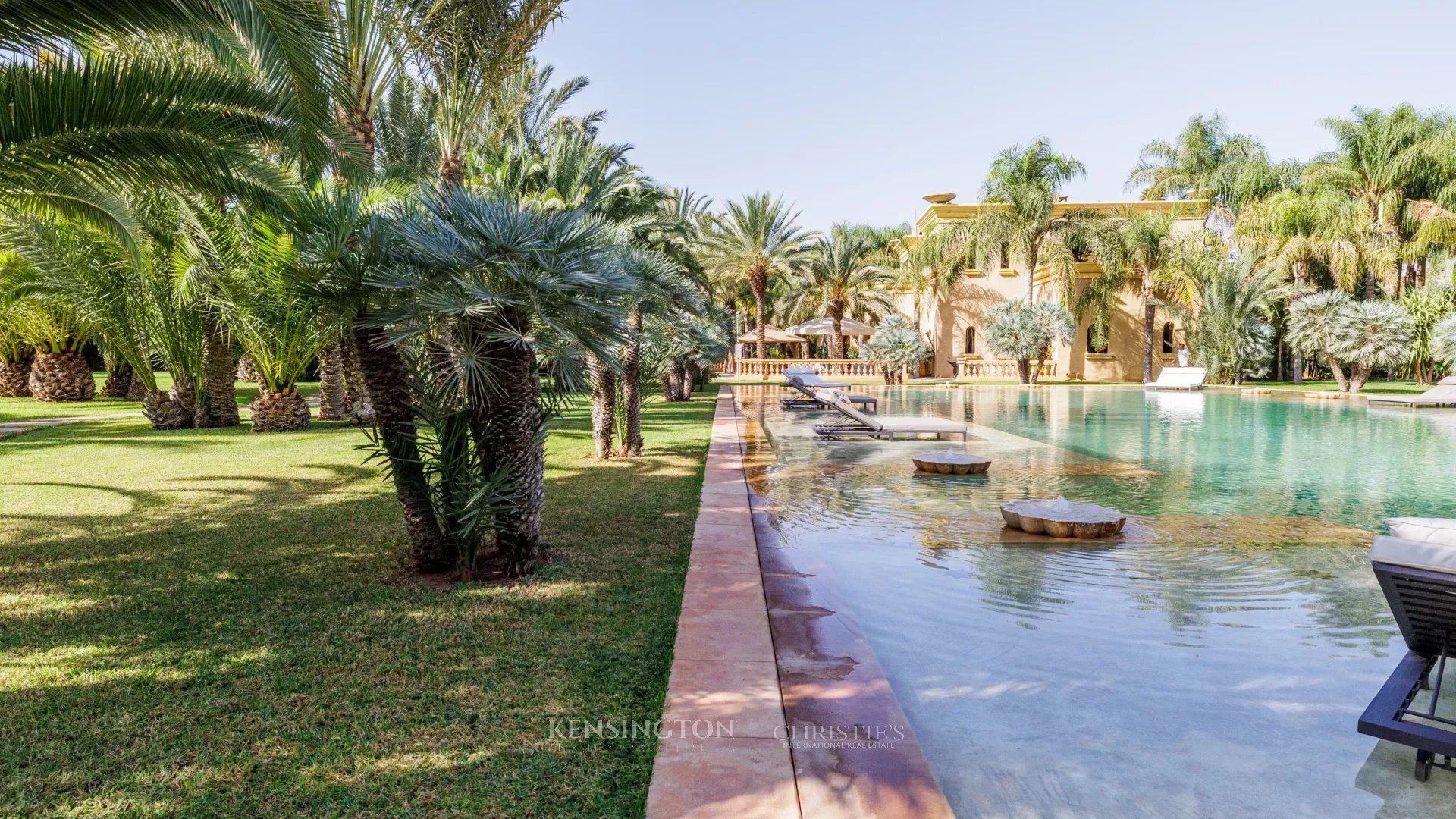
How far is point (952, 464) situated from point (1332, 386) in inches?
1140

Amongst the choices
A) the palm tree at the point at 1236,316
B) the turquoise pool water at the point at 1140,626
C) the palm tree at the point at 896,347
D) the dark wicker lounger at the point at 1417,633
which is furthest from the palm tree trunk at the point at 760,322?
the dark wicker lounger at the point at 1417,633

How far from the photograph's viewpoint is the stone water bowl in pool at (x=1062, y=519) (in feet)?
23.5

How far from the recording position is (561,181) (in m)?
12.8

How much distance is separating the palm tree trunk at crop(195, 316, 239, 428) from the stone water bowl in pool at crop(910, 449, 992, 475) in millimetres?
12768

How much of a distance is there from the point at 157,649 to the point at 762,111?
98.2 feet

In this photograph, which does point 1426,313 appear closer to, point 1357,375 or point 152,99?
point 1357,375

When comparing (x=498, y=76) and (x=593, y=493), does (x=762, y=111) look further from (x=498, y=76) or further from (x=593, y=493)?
(x=593, y=493)

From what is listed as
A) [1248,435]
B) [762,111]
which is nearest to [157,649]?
[1248,435]

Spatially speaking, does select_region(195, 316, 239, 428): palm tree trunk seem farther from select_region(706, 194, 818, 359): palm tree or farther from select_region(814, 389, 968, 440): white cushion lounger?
select_region(706, 194, 818, 359): palm tree

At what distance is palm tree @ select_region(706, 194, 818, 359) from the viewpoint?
33.4 metres

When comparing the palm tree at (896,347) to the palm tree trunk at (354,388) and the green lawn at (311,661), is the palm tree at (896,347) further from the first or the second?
the green lawn at (311,661)

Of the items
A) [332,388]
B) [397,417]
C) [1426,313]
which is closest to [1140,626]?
[397,417]

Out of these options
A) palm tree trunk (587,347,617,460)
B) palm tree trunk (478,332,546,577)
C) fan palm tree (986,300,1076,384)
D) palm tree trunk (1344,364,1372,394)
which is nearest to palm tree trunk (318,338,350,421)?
palm tree trunk (587,347,617,460)

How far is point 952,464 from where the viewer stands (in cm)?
1057
